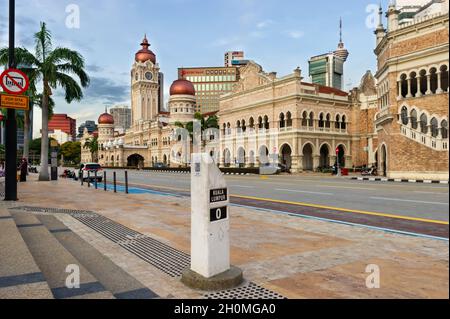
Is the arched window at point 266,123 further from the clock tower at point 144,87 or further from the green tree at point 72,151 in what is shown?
the green tree at point 72,151

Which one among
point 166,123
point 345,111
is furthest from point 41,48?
point 166,123

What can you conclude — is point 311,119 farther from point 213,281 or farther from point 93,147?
point 93,147

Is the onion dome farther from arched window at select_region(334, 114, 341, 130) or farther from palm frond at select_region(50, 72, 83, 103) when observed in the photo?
palm frond at select_region(50, 72, 83, 103)

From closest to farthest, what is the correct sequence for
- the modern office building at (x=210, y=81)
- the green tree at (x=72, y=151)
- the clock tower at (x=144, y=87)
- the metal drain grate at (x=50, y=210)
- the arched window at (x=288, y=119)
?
the metal drain grate at (x=50, y=210), the arched window at (x=288, y=119), the clock tower at (x=144, y=87), the green tree at (x=72, y=151), the modern office building at (x=210, y=81)

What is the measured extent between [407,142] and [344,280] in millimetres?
26449

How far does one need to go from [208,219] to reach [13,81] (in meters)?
10.5

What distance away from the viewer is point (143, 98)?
10069cm

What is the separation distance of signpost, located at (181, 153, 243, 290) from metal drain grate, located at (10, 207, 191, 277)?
0.60 meters

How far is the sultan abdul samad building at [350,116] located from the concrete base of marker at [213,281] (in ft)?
8.02

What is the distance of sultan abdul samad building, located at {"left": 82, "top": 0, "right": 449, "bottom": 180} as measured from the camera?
2536 centimetres

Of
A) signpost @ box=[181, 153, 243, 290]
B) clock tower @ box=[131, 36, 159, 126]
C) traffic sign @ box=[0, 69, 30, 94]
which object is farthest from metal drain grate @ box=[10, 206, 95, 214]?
clock tower @ box=[131, 36, 159, 126]

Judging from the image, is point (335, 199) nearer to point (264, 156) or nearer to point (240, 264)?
point (240, 264)

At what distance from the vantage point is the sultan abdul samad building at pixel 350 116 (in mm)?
25359

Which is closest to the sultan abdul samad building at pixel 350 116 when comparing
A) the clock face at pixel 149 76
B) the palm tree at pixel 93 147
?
the clock face at pixel 149 76
